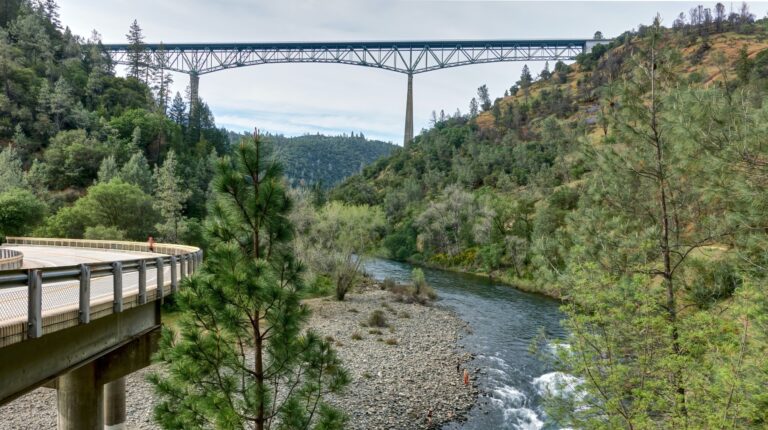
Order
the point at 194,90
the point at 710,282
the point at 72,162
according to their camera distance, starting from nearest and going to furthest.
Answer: the point at 710,282
the point at 72,162
the point at 194,90

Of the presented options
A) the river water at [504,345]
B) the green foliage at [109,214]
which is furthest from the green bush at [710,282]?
the green foliage at [109,214]

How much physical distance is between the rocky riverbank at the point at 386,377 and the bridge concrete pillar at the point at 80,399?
82.0 inches

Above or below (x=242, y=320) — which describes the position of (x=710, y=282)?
above

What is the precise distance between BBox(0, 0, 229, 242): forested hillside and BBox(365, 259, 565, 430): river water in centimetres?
2325

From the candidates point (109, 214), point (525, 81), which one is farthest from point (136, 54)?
point (525, 81)

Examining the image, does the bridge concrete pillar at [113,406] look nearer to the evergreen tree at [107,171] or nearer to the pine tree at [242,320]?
the pine tree at [242,320]

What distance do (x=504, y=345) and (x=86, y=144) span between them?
50803mm

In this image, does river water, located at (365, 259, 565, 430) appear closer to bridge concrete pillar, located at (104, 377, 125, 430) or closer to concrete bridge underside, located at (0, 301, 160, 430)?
concrete bridge underside, located at (0, 301, 160, 430)

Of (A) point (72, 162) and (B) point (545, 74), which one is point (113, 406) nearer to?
(A) point (72, 162)

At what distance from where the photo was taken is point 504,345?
943 inches

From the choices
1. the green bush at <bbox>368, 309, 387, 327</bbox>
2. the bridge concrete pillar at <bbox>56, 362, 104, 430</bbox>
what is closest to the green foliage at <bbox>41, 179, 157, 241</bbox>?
the green bush at <bbox>368, 309, 387, 327</bbox>

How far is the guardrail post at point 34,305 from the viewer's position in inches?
200

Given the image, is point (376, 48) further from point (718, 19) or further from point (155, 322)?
point (155, 322)

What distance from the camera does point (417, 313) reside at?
3052cm
